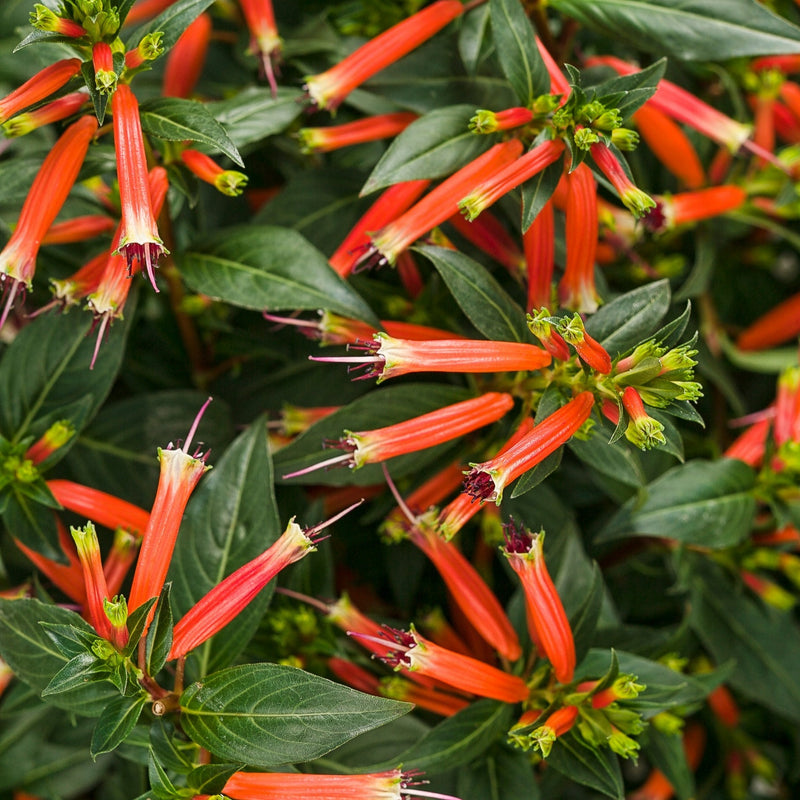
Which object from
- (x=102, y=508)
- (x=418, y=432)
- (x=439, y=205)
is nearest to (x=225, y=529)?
(x=102, y=508)

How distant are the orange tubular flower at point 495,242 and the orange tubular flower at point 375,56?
0.50 ft

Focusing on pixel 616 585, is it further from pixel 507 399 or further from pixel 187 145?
pixel 187 145

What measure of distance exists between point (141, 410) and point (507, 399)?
42cm

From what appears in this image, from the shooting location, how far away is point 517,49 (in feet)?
2.56

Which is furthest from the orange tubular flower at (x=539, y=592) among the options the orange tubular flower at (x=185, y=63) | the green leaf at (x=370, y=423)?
the orange tubular flower at (x=185, y=63)

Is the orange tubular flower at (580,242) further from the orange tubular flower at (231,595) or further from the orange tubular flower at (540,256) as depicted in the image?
the orange tubular flower at (231,595)

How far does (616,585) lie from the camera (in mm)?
1129

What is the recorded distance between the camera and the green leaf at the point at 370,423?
80 cm

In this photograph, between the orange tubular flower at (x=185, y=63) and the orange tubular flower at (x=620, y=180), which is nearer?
the orange tubular flower at (x=620, y=180)

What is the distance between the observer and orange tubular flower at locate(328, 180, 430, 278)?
2.74 ft

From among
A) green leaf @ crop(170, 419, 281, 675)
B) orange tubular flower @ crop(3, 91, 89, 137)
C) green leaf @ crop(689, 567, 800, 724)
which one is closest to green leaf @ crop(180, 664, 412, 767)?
green leaf @ crop(170, 419, 281, 675)

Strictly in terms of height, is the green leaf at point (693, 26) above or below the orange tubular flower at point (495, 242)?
above

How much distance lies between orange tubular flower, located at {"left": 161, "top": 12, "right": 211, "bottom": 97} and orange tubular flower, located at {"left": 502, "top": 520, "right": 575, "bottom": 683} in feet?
2.09

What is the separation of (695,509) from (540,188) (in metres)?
0.35
